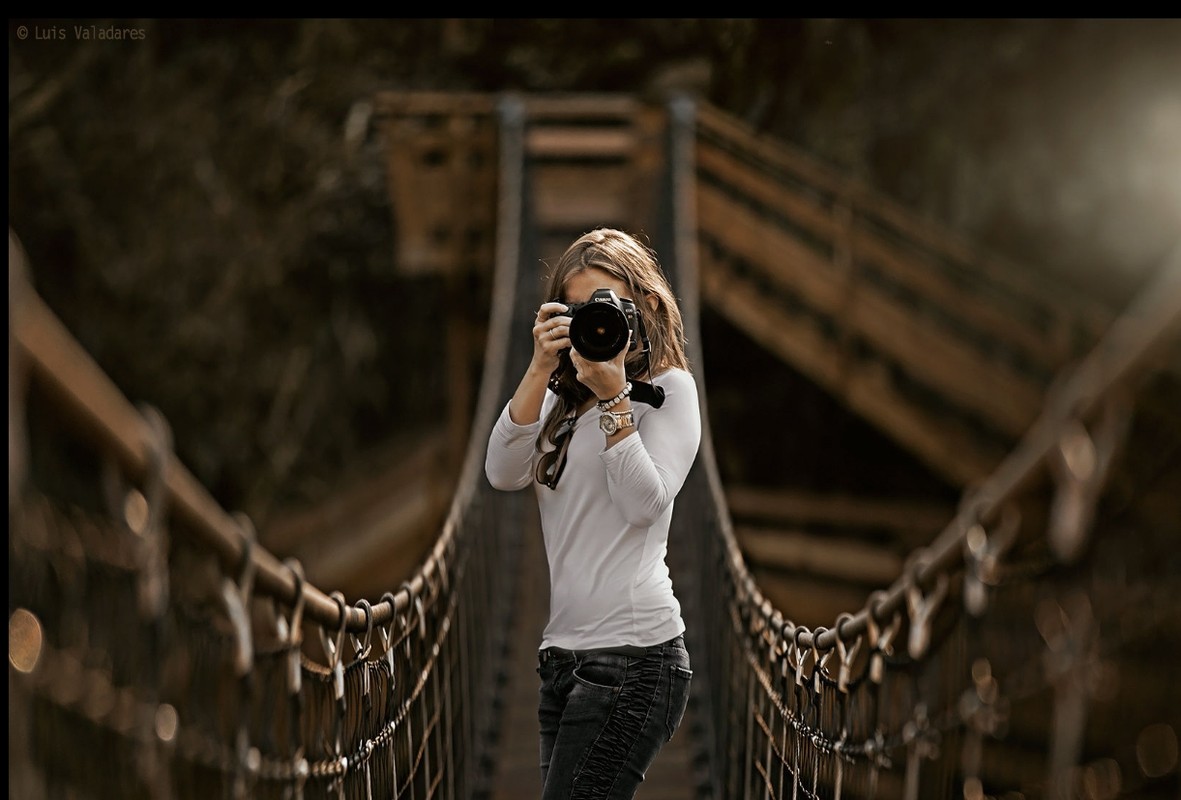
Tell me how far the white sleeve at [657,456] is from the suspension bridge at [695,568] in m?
0.20

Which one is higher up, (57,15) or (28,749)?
(57,15)

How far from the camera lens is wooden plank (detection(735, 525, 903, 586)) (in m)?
6.42

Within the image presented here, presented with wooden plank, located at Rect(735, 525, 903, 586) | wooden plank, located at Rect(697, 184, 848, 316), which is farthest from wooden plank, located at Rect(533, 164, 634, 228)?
wooden plank, located at Rect(735, 525, 903, 586)

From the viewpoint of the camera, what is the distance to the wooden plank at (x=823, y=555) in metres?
6.42

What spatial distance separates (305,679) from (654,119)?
4.92 metres

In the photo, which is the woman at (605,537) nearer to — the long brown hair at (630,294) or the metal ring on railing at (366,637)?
the long brown hair at (630,294)

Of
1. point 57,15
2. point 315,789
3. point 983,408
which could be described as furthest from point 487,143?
point 315,789

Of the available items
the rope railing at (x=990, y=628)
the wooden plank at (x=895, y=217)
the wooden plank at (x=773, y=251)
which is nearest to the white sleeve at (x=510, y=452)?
the rope railing at (x=990, y=628)

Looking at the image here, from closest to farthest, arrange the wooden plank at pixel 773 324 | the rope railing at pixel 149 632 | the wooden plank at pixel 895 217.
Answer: the rope railing at pixel 149 632 → the wooden plank at pixel 773 324 → the wooden plank at pixel 895 217

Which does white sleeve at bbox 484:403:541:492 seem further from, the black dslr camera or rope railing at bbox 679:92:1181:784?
rope railing at bbox 679:92:1181:784

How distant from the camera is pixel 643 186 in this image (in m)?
5.76

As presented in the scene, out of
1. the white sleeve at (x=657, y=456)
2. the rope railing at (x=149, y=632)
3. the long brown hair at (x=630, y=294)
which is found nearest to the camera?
the rope railing at (x=149, y=632)

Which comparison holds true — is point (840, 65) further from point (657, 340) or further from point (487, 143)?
point (657, 340)

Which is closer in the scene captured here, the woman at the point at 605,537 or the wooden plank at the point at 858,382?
the woman at the point at 605,537
